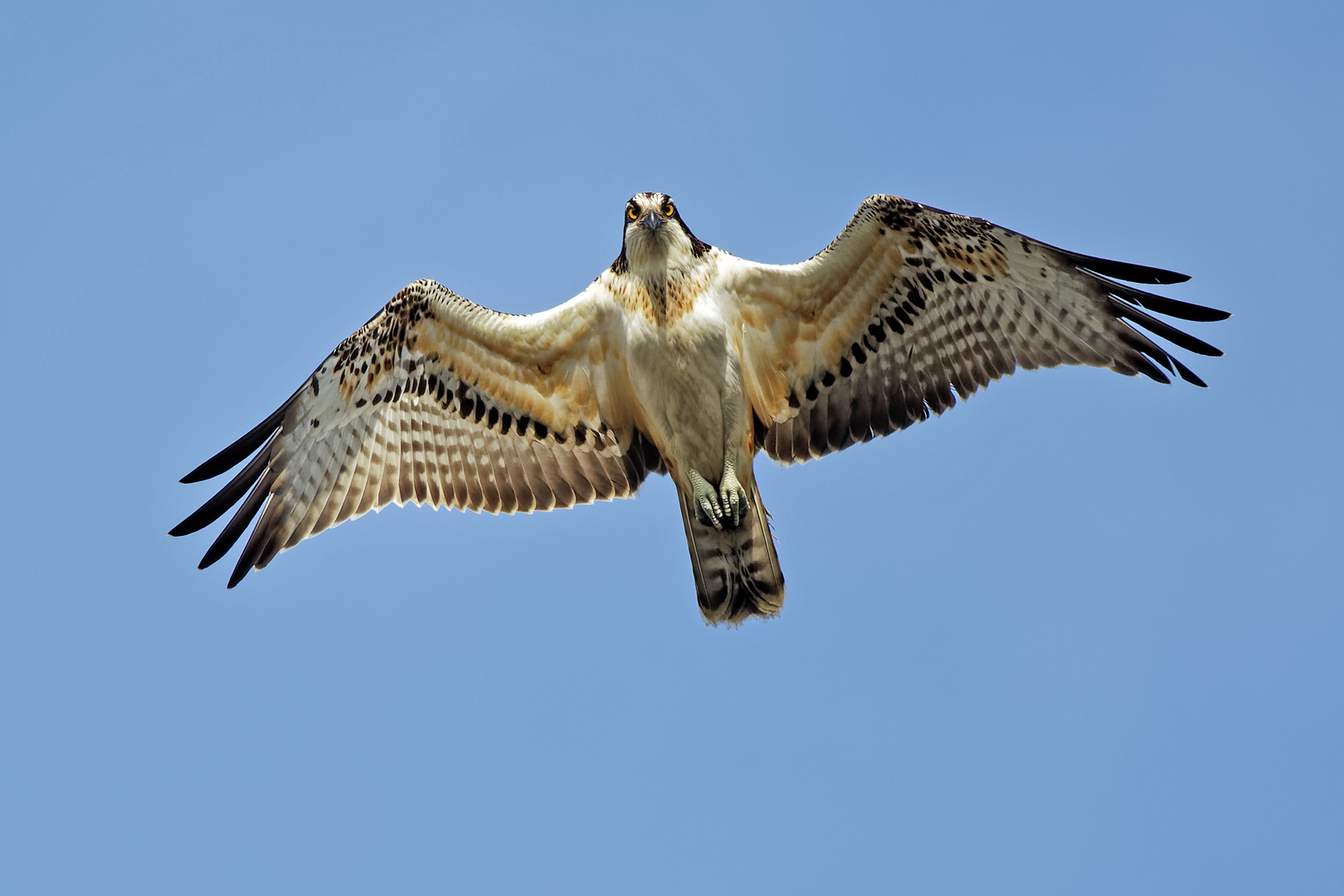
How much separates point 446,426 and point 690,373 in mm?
2226

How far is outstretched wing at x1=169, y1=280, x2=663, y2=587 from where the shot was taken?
1007 centimetres

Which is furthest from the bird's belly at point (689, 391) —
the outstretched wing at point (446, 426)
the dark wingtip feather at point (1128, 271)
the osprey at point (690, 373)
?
the dark wingtip feather at point (1128, 271)

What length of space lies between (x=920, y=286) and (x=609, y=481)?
9.48 feet

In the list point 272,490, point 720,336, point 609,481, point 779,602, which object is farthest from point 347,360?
point 779,602

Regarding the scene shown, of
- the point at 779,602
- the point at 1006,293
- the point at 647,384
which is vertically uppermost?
the point at 1006,293

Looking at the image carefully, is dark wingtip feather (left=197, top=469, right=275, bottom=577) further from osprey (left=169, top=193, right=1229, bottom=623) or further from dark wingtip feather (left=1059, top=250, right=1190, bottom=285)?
dark wingtip feather (left=1059, top=250, right=1190, bottom=285)

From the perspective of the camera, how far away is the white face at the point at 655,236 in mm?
9383

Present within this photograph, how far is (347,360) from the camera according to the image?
1027 centimetres

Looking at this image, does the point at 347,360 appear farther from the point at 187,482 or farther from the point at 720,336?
the point at 720,336

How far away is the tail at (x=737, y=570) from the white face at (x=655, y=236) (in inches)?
75.2

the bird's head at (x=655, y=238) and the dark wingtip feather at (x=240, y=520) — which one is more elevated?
the bird's head at (x=655, y=238)

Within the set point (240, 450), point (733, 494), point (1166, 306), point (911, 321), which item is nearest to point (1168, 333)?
point (1166, 306)

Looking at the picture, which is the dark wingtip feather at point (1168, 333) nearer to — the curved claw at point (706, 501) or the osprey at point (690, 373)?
the osprey at point (690, 373)

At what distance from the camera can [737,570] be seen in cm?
962
